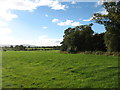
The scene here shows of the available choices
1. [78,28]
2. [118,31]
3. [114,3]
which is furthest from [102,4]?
[78,28]

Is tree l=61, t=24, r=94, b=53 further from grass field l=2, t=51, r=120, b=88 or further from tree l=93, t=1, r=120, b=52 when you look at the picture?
grass field l=2, t=51, r=120, b=88

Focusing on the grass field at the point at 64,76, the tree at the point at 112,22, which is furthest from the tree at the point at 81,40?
the grass field at the point at 64,76

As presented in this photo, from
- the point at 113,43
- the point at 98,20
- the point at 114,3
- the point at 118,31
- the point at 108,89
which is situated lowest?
the point at 108,89

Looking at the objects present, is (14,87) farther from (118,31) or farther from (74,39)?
(74,39)

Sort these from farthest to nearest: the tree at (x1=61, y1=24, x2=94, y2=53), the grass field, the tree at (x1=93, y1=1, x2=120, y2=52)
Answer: the tree at (x1=61, y1=24, x2=94, y2=53) < the tree at (x1=93, y1=1, x2=120, y2=52) < the grass field

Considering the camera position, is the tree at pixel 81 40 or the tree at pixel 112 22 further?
the tree at pixel 81 40

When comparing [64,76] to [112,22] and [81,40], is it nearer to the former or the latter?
[112,22]

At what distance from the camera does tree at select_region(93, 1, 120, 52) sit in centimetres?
2912

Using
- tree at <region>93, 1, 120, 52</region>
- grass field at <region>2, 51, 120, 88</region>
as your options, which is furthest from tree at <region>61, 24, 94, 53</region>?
grass field at <region>2, 51, 120, 88</region>

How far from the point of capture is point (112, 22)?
34.1 metres

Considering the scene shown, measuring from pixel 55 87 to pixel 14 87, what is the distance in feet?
7.99

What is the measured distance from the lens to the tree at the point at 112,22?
29.1m

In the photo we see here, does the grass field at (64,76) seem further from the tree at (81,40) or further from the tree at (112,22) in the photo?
the tree at (81,40)

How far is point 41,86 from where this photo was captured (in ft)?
26.9
